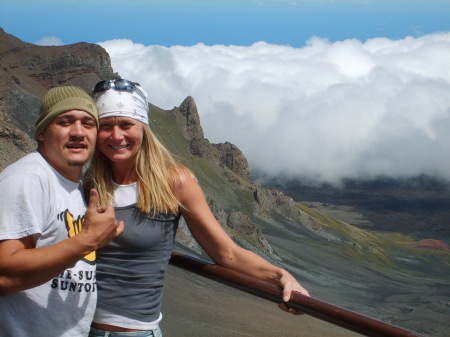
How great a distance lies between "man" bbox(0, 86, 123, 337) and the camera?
435 cm

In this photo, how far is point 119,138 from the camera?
5.59 meters

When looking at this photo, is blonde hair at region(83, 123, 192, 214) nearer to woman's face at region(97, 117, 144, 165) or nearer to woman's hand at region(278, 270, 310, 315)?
woman's face at region(97, 117, 144, 165)

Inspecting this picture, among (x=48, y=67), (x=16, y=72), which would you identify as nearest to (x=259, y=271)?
(x=16, y=72)

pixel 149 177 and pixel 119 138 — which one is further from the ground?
pixel 119 138

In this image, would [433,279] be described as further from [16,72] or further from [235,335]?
[235,335]

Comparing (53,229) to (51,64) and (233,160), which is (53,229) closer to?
(51,64)

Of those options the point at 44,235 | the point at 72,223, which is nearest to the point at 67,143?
the point at 72,223

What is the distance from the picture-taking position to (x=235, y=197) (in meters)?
143

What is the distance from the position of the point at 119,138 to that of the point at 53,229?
1228 millimetres

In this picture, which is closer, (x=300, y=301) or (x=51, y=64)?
(x=300, y=301)

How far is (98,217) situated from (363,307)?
91.6m

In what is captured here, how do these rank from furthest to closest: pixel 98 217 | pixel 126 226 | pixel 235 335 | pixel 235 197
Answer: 1. pixel 235 197
2. pixel 235 335
3. pixel 126 226
4. pixel 98 217

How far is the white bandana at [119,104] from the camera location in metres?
5.65

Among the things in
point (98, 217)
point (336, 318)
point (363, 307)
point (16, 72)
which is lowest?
point (363, 307)
